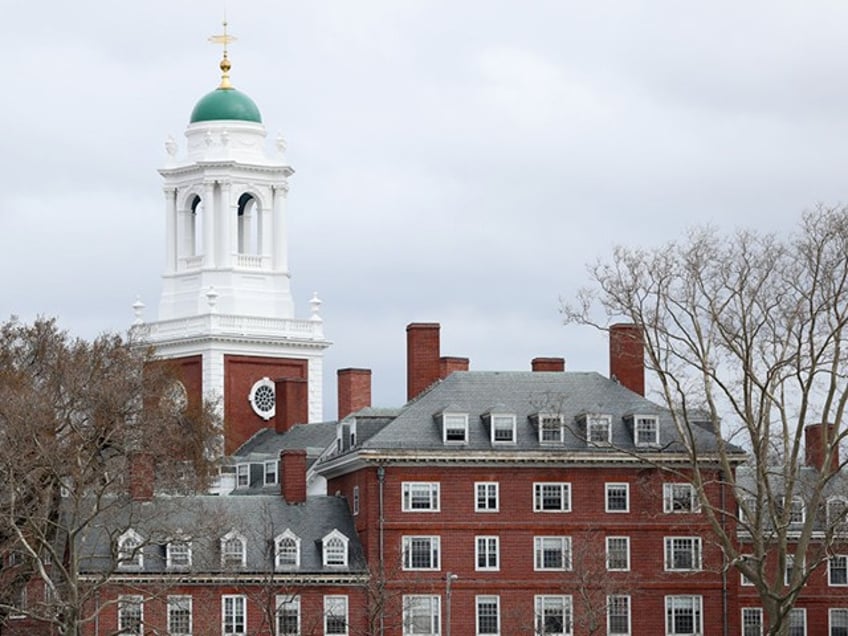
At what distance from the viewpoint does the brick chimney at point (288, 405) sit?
147 m

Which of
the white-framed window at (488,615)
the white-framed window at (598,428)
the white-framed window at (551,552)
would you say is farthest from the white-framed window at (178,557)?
the white-framed window at (598,428)

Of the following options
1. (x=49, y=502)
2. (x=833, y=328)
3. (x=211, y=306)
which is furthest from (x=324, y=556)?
(x=211, y=306)

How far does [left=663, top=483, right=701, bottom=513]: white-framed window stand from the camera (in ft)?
395

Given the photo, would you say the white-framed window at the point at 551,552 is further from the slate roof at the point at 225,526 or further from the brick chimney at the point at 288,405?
the brick chimney at the point at 288,405

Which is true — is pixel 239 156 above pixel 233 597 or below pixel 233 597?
above

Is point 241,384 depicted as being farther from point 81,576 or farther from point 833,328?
point 833,328

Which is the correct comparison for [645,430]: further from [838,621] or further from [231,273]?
[231,273]

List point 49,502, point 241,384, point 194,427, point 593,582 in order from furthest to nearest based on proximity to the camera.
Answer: point 241,384 → point 194,427 → point 593,582 → point 49,502

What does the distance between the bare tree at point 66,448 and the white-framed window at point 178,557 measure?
2.59 meters

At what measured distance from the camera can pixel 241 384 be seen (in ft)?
497

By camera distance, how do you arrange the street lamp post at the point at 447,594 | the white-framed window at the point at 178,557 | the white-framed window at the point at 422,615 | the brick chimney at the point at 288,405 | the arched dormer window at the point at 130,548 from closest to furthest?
the street lamp post at the point at 447,594, the arched dormer window at the point at 130,548, the white-framed window at the point at 178,557, the white-framed window at the point at 422,615, the brick chimney at the point at 288,405

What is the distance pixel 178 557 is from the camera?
11812cm

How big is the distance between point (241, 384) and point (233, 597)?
1369 inches

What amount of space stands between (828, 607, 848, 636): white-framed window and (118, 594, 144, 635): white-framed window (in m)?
26.8
